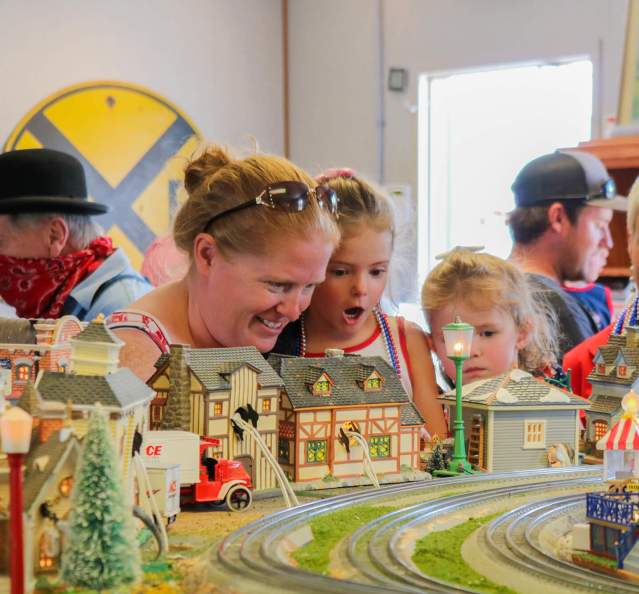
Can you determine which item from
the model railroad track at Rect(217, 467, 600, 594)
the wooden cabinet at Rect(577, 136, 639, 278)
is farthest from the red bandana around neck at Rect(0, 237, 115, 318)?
the wooden cabinet at Rect(577, 136, 639, 278)

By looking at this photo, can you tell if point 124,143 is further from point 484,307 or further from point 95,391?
point 95,391

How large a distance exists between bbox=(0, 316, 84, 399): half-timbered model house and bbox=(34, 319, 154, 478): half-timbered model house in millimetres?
867

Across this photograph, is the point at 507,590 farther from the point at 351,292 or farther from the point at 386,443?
the point at 351,292

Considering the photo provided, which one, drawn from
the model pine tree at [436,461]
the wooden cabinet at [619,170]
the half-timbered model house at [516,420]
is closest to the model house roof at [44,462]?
the model pine tree at [436,461]

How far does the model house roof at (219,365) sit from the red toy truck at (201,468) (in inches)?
7.2

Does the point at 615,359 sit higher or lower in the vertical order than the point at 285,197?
lower

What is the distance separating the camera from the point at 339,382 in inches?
143

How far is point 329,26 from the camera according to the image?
10.7m

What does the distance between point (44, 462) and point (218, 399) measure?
3.49 ft

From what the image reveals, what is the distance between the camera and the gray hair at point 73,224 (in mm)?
5527

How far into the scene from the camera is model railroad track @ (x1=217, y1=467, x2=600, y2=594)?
2213 millimetres

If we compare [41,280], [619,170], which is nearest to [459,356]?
[41,280]

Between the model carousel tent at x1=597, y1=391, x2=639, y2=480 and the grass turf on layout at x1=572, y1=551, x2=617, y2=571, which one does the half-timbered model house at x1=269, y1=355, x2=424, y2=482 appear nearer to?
the model carousel tent at x1=597, y1=391, x2=639, y2=480

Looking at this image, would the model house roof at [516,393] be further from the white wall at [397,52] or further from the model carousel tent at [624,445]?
the white wall at [397,52]
